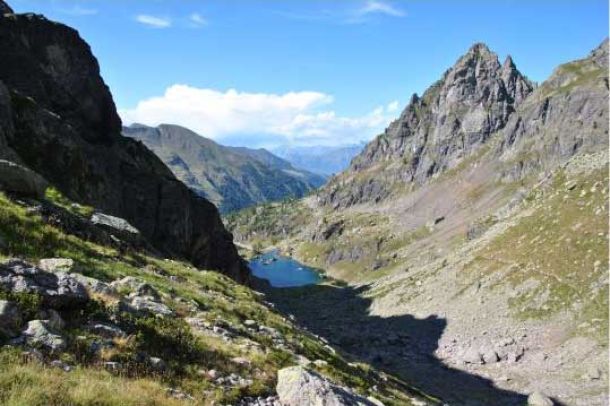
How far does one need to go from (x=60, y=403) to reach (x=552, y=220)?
4159 inches

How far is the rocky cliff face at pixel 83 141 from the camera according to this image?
5738cm

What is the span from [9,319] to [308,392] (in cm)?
826

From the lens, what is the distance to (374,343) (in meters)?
92.5

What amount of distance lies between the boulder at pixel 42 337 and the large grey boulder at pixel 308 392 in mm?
6404

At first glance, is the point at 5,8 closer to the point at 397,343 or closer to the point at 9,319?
the point at 397,343

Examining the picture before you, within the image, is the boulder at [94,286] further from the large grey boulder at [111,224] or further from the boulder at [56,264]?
the large grey boulder at [111,224]

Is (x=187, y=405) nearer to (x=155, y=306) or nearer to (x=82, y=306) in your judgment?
Answer: (x=82, y=306)

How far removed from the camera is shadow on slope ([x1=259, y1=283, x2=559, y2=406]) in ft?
213

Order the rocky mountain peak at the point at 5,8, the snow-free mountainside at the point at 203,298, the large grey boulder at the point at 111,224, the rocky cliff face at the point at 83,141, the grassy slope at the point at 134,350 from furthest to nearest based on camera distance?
1. the rocky mountain peak at the point at 5,8
2. the rocky cliff face at the point at 83,141
3. the large grey boulder at the point at 111,224
4. the snow-free mountainside at the point at 203,298
5. the grassy slope at the point at 134,350

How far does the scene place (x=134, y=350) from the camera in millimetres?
15773

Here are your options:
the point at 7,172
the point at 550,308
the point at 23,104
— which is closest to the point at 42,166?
the point at 23,104

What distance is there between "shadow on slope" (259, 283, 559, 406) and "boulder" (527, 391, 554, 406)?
1409 millimetres

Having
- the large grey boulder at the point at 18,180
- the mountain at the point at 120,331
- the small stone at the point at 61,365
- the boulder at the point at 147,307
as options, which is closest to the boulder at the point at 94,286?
the mountain at the point at 120,331

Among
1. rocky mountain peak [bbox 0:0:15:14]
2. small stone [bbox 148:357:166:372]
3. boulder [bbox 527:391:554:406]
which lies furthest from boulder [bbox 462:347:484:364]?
rocky mountain peak [bbox 0:0:15:14]
